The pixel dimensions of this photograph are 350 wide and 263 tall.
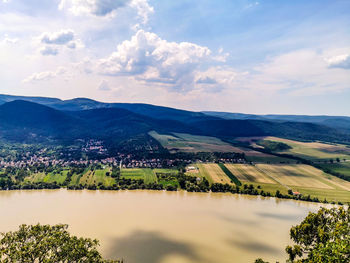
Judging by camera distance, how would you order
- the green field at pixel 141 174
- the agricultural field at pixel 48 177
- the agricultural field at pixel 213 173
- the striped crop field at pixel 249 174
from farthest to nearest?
the striped crop field at pixel 249 174 → the agricultural field at pixel 213 173 → the green field at pixel 141 174 → the agricultural field at pixel 48 177

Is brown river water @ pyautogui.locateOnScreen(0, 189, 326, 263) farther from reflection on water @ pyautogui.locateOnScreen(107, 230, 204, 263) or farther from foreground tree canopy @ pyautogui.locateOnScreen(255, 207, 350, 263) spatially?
foreground tree canopy @ pyautogui.locateOnScreen(255, 207, 350, 263)

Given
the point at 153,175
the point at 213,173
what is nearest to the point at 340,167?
the point at 213,173

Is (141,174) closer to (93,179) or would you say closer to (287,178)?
(93,179)

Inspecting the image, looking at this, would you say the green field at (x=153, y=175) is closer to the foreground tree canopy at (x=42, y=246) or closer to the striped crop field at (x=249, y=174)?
the striped crop field at (x=249, y=174)

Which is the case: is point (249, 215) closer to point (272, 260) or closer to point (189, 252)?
point (272, 260)

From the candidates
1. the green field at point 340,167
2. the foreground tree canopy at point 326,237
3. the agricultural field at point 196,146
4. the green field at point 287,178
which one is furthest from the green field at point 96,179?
the green field at point 340,167

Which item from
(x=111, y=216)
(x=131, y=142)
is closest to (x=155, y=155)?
(x=131, y=142)

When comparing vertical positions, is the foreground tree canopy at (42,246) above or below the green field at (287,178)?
above
